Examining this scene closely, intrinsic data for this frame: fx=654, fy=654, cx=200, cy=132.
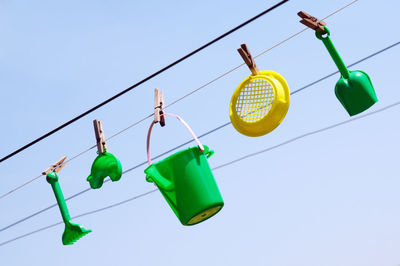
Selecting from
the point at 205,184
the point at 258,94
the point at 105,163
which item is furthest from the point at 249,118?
the point at 105,163

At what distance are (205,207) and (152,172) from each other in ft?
0.73

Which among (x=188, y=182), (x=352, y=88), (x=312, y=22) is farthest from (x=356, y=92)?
(x=188, y=182)

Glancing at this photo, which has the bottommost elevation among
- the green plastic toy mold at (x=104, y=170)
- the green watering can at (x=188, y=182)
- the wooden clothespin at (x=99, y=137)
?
the green watering can at (x=188, y=182)

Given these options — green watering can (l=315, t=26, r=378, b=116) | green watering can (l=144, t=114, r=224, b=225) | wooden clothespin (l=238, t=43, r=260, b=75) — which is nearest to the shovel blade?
green watering can (l=315, t=26, r=378, b=116)

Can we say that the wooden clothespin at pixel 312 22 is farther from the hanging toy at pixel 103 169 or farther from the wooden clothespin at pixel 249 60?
the hanging toy at pixel 103 169

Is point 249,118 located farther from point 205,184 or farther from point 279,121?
point 205,184

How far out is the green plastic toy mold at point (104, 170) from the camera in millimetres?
2668

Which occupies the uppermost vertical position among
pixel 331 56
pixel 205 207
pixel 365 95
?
pixel 331 56

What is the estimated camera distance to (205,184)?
2174mm

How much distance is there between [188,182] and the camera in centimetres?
218

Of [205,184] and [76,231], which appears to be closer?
[205,184]

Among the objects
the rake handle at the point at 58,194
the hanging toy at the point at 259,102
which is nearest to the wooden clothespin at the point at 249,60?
the hanging toy at the point at 259,102

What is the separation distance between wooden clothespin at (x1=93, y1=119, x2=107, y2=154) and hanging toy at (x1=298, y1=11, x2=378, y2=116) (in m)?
1.01

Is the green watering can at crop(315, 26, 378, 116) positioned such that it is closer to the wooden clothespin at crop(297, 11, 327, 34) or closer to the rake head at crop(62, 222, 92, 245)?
the wooden clothespin at crop(297, 11, 327, 34)
